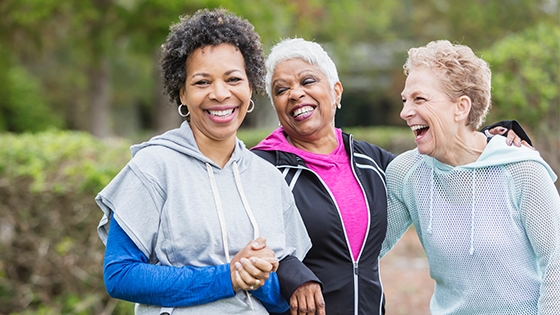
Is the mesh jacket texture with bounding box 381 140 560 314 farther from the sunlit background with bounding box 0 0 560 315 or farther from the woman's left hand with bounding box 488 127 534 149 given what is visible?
the sunlit background with bounding box 0 0 560 315

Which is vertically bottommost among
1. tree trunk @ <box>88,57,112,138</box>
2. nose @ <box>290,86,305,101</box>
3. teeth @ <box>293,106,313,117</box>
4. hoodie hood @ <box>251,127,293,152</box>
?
hoodie hood @ <box>251,127,293,152</box>

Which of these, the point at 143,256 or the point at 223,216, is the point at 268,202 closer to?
the point at 223,216

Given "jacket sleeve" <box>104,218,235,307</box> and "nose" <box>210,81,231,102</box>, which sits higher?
"nose" <box>210,81,231,102</box>

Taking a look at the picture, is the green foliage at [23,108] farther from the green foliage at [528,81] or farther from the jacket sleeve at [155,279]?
the jacket sleeve at [155,279]

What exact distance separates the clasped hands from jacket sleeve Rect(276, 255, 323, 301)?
0.60ft

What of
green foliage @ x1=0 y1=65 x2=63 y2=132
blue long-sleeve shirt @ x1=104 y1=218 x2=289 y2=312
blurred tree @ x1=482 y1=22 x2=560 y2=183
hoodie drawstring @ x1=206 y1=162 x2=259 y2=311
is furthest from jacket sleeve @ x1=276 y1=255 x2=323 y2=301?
green foliage @ x1=0 y1=65 x2=63 y2=132

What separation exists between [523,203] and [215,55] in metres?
1.43

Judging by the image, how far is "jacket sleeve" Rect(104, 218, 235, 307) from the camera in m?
2.45

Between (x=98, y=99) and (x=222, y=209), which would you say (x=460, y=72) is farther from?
(x=98, y=99)

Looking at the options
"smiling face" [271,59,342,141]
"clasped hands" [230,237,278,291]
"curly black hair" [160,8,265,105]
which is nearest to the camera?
"clasped hands" [230,237,278,291]

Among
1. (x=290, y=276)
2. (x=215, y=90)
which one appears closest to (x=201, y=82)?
(x=215, y=90)

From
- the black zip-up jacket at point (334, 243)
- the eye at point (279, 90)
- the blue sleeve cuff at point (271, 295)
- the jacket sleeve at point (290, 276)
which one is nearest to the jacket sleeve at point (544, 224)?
the black zip-up jacket at point (334, 243)

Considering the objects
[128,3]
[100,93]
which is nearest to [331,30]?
[100,93]

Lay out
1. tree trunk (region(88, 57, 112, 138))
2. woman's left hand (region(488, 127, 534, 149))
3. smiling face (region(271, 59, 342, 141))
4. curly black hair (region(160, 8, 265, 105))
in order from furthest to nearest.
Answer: tree trunk (region(88, 57, 112, 138))
smiling face (region(271, 59, 342, 141))
woman's left hand (region(488, 127, 534, 149))
curly black hair (region(160, 8, 265, 105))
